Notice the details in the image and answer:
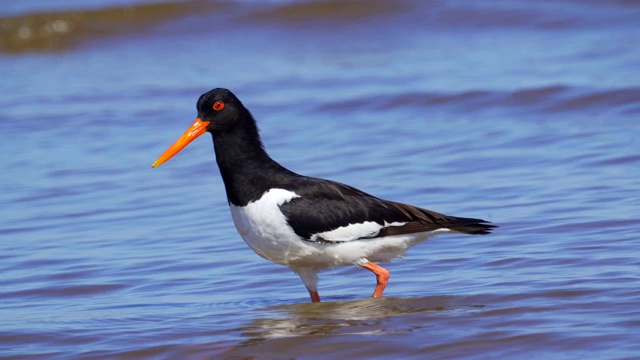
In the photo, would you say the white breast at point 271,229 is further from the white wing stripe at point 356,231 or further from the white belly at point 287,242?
the white wing stripe at point 356,231

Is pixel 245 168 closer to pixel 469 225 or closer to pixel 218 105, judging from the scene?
pixel 218 105

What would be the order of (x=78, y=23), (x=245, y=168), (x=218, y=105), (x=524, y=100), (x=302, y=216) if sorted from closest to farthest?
(x=302, y=216) → (x=245, y=168) → (x=218, y=105) → (x=524, y=100) → (x=78, y=23)

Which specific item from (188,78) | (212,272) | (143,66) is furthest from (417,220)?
(143,66)

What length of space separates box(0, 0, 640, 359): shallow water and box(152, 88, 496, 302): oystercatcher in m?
0.31

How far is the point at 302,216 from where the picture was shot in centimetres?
669

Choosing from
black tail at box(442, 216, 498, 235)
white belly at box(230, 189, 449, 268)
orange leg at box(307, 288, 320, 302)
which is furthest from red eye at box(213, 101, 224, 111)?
black tail at box(442, 216, 498, 235)

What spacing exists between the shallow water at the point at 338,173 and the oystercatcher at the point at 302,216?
0.31m

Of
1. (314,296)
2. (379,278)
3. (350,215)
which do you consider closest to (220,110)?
(350,215)

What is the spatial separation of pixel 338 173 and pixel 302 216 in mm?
3861

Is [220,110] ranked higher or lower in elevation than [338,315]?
higher

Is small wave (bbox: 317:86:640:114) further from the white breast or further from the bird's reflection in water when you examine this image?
the white breast

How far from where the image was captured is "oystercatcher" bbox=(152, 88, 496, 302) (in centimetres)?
667

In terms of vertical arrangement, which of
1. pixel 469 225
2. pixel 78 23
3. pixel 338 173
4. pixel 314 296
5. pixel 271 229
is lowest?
pixel 314 296

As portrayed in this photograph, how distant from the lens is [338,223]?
22.5ft
